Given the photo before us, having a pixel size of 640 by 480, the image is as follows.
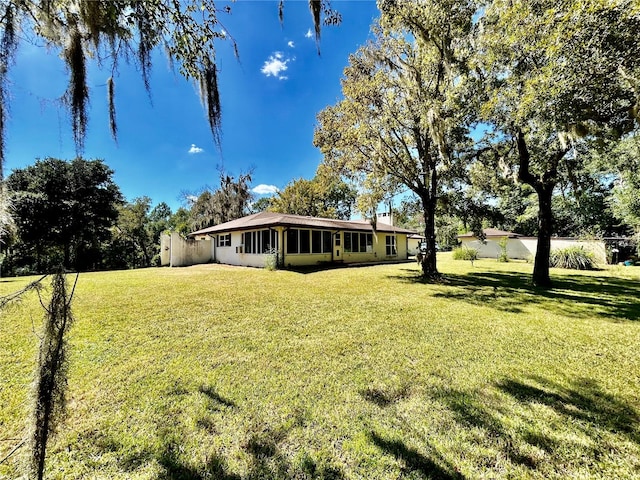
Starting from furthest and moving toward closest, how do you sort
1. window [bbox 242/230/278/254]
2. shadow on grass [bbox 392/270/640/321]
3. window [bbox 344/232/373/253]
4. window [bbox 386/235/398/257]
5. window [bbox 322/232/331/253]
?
window [bbox 386/235/398/257] → window [bbox 344/232/373/253] → window [bbox 322/232/331/253] → window [bbox 242/230/278/254] → shadow on grass [bbox 392/270/640/321]

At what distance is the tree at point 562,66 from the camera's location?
4.25 m

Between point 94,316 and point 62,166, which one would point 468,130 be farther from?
point 62,166

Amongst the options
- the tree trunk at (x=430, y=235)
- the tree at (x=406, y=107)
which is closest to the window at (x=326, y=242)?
the tree at (x=406, y=107)

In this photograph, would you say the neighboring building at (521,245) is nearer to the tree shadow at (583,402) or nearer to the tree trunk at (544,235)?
the tree trunk at (544,235)

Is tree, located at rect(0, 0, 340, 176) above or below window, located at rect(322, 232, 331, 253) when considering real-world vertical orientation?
above

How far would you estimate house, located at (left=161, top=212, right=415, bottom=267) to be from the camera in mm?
14273

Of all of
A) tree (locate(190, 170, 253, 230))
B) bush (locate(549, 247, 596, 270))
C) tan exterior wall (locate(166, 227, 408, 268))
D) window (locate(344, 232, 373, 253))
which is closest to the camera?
bush (locate(549, 247, 596, 270))

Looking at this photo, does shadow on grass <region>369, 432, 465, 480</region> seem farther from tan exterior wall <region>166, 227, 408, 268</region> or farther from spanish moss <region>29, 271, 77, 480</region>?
tan exterior wall <region>166, 227, 408, 268</region>

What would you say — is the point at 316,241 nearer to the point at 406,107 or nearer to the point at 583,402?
the point at 406,107

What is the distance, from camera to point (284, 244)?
14031mm

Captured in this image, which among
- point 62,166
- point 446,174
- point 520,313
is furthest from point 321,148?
point 62,166

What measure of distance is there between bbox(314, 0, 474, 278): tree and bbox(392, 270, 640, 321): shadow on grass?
2.08 m

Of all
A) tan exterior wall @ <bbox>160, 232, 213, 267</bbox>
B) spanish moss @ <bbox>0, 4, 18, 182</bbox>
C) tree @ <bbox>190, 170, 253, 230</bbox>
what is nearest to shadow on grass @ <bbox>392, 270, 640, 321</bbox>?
spanish moss @ <bbox>0, 4, 18, 182</bbox>

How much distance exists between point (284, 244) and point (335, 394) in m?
11.5
